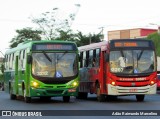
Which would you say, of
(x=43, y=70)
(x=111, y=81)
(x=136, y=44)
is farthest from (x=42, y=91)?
(x=136, y=44)

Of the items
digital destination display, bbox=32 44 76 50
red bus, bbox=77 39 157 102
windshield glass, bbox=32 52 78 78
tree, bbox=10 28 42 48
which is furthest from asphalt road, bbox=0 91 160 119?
tree, bbox=10 28 42 48

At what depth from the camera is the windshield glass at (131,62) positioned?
28125 millimetres

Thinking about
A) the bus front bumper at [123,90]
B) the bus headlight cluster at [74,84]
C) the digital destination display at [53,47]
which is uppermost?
the digital destination display at [53,47]

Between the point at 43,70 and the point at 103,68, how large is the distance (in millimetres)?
3012

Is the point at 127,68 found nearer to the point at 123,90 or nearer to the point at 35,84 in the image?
the point at 123,90

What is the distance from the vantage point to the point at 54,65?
92.5 feet

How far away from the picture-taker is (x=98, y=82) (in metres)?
29.7

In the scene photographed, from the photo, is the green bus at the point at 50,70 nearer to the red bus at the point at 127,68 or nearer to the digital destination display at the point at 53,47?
the digital destination display at the point at 53,47

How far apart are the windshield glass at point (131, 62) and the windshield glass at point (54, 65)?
1895 mm

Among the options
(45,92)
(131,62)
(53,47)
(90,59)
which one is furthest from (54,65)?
(90,59)

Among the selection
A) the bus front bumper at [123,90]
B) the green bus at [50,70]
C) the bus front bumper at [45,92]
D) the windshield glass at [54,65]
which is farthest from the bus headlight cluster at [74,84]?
the bus front bumper at [123,90]

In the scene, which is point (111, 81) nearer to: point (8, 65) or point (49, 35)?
point (8, 65)

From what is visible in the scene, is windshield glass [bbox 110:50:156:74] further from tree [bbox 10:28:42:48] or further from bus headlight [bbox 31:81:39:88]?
tree [bbox 10:28:42:48]

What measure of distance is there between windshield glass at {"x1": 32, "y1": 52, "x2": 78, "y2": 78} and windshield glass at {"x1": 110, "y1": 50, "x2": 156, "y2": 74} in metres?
1.90
